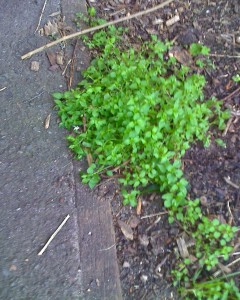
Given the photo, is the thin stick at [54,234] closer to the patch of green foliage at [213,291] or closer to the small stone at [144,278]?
the small stone at [144,278]

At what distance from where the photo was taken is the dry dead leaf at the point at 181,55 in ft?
9.27

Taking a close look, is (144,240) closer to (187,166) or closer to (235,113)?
(187,166)

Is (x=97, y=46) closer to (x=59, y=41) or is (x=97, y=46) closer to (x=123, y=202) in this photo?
(x=59, y=41)

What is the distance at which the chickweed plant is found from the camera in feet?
7.54

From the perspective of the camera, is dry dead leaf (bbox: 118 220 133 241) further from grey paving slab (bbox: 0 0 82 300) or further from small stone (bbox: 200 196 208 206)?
small stone (bbox: 200 196 208 206)

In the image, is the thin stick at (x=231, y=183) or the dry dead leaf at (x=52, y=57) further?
the dry dead leaf at (x=52, y=57)

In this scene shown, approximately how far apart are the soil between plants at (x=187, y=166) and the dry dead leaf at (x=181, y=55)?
64 mm

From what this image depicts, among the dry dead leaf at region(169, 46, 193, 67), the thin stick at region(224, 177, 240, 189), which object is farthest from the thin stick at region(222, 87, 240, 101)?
the thin stick at region(224, 177, 240, 189)

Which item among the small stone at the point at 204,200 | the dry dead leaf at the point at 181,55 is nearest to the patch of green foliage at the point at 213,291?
the small stone at the point at 204,200

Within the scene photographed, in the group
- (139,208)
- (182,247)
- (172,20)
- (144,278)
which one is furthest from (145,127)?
(172,20)

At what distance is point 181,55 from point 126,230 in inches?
46.8

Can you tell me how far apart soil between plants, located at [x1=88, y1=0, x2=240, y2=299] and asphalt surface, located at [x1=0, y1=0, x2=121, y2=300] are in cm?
19

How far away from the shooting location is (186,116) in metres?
2.46

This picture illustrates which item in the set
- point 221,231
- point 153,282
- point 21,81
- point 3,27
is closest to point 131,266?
point 153,282
